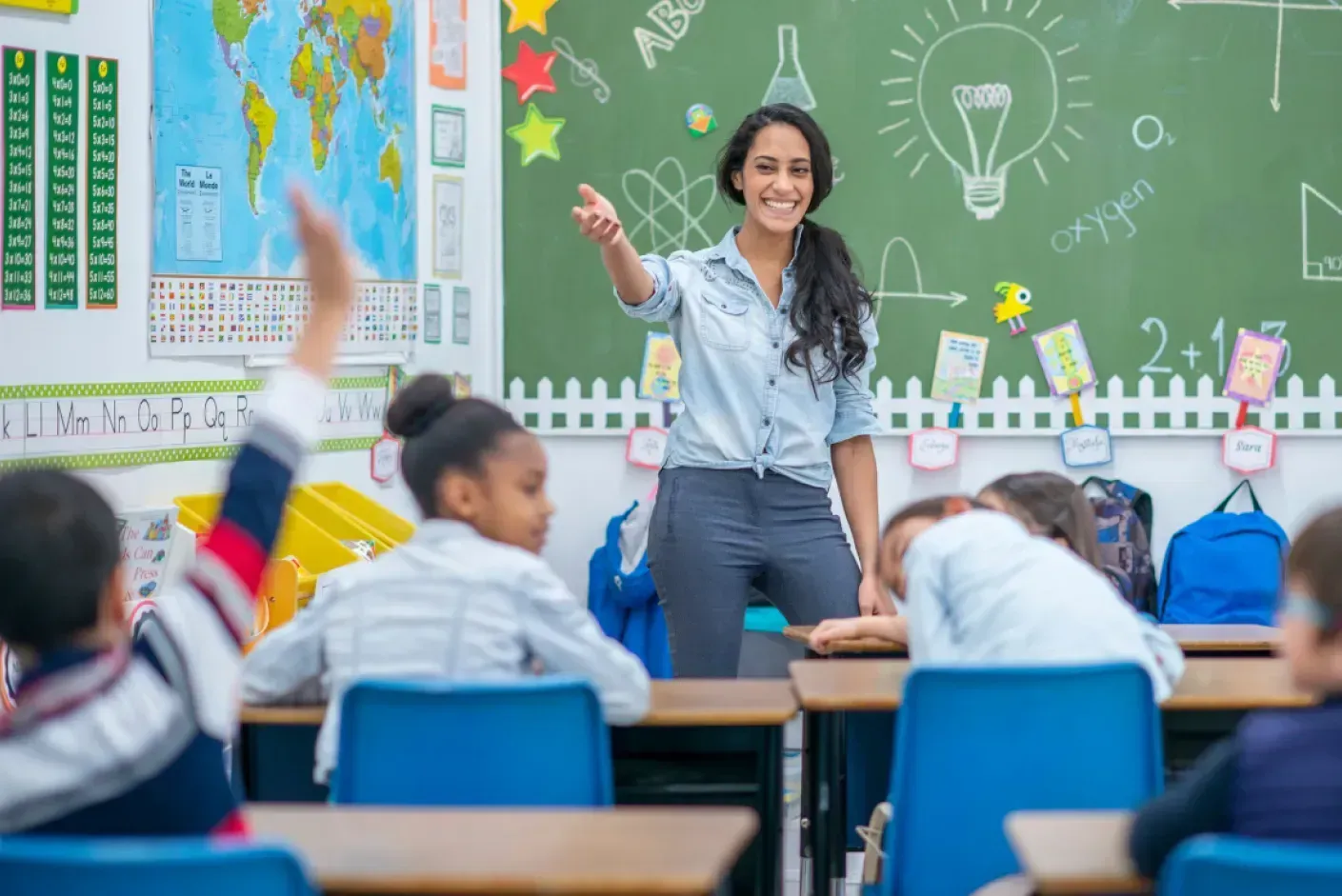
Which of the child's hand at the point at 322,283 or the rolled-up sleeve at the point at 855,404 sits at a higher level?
the child's hand at the point at 322,283

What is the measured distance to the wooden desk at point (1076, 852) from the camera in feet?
4.82

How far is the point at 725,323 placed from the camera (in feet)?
10.4

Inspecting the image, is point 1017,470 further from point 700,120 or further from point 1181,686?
point 1181,686

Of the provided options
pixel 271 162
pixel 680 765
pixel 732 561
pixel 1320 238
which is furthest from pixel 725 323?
pixel 1320 238

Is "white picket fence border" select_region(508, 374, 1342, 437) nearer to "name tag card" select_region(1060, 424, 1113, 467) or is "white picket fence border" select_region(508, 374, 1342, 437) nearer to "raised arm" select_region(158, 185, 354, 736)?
"name tag card" select_region(1060, 424, 1113, 467)

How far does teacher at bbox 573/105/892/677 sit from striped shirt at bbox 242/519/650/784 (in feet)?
3.28

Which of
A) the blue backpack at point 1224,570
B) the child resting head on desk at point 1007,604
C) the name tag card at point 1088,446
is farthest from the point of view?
the name tag card at point 1088,446

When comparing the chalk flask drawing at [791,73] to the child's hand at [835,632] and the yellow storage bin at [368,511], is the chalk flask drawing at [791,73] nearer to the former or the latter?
the yellow storage bin at [368,511]

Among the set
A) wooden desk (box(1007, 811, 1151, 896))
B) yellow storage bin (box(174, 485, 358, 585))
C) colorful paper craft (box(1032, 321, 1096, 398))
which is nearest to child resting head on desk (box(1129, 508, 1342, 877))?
wooden desk (box(1007, 811, 1151, 896))

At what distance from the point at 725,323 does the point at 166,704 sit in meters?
1.89

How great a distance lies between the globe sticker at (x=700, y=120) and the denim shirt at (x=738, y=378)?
6.26 feet

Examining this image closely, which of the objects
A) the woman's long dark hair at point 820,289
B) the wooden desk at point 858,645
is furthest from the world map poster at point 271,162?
the wooden desk at point 858,645

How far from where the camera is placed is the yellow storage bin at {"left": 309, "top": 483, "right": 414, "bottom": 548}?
4352 mm

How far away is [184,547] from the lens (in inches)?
139
